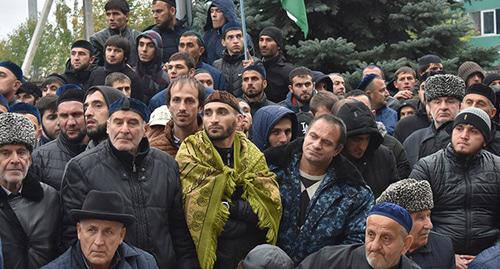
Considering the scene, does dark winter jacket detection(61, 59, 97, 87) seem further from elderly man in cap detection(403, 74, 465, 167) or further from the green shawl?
the green shawl

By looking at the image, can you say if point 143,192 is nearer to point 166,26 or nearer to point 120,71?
point 120,71

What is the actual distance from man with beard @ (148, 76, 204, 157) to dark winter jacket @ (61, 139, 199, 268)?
0.72m

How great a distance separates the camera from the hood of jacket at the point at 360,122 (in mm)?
7230

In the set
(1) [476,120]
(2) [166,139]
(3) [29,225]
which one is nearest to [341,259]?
(2) [166,139]

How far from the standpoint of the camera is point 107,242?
18.7 ft

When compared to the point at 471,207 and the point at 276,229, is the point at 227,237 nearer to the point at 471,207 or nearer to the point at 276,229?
the point at 276,229

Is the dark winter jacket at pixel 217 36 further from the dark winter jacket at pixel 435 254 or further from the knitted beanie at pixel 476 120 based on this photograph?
the dark winter jacket at pixel 435 254

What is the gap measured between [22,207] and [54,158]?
3.48ft

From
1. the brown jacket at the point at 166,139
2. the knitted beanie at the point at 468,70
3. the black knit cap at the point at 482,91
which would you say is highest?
the brown jacket at the point at 166,139

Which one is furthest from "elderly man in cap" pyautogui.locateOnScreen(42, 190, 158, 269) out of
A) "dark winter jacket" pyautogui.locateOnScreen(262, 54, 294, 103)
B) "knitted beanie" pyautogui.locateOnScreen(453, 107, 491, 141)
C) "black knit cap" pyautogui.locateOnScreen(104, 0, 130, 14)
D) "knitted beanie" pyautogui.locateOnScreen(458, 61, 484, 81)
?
"knitted beanie" pyautogui.locateOnScreen(458, 61, 484, 81)

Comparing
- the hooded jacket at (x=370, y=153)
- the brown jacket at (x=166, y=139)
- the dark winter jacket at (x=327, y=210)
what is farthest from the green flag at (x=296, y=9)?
the dark winter jacket at (x=327, y=210)

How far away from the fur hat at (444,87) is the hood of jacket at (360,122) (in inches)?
52.0

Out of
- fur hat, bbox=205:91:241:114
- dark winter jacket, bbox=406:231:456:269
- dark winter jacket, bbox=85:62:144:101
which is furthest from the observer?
dark winter jacket, bbox=85:62:144:101

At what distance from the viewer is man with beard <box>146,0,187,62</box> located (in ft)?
38.3
